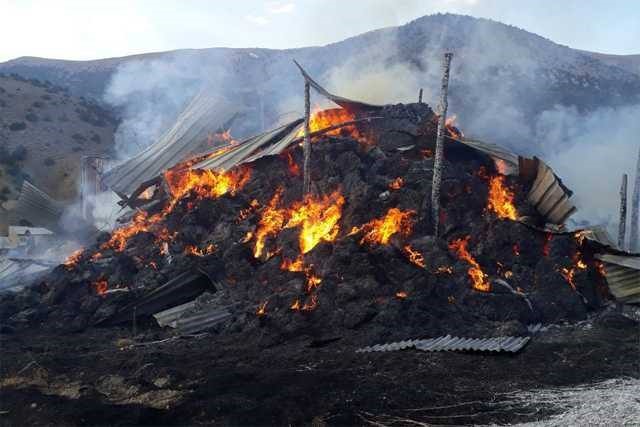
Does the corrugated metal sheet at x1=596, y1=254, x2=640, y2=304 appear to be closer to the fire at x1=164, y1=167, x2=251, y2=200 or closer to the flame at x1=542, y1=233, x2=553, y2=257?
the flame at x1=542, y1=233, x2=553, y2=257

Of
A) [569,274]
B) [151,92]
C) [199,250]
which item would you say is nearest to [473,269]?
[569,274]

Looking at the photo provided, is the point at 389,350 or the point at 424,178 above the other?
the point at 424,178

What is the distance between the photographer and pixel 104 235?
57.9 ft

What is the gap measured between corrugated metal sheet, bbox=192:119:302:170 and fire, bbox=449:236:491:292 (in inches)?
234

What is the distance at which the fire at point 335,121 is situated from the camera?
1683 cm

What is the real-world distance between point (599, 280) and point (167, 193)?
45.0 feet

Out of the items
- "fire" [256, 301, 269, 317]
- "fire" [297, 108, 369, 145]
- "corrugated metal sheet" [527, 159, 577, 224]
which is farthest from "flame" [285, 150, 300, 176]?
"corrugated metal sheet" [527, 159, 577, 224]

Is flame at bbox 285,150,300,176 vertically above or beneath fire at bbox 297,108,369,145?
beneath

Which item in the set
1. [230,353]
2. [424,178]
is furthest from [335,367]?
[424,178]

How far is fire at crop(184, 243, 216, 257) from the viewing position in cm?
1424

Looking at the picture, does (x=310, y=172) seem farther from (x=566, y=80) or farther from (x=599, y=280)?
(x=566, y=80)

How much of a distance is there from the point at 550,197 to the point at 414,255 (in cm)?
473

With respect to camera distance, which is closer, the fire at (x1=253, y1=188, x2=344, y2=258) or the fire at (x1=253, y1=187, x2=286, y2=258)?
the fire at (x1=253, y1=188, x2=344, y2=258)

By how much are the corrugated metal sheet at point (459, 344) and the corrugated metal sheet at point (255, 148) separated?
767 cm
